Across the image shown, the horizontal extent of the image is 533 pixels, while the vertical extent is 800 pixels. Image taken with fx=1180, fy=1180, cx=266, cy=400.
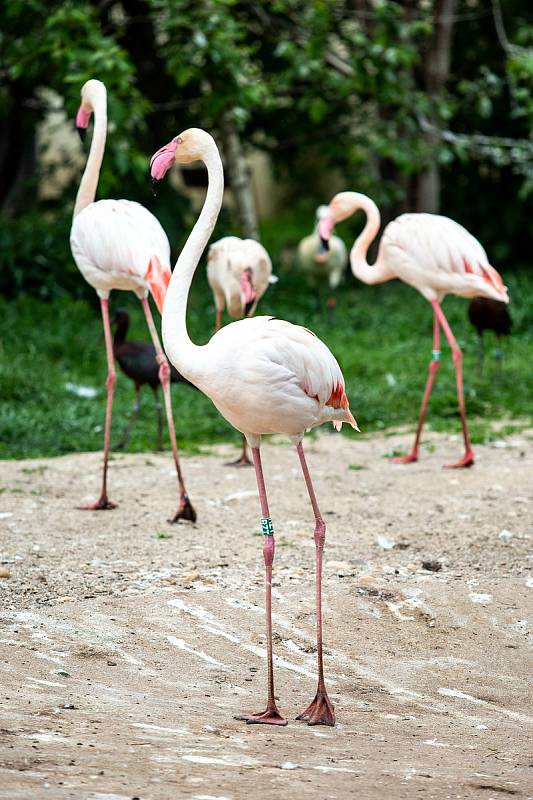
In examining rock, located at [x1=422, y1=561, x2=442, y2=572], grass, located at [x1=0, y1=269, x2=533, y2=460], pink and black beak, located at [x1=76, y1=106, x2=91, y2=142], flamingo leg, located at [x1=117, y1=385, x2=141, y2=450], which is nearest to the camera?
rock, located at [x1=422, y1=561, x2=442, y2=572]

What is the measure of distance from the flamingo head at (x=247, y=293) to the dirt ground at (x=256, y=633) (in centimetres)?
100

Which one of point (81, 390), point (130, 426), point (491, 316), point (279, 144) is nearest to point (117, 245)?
point (130, 426)

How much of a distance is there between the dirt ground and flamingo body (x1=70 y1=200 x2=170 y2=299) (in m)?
1.22

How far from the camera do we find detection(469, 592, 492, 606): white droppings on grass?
4.94 m

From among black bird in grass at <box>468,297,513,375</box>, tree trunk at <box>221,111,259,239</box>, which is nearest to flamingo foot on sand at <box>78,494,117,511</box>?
black bird in grass at <box>468,297,513,375</box>

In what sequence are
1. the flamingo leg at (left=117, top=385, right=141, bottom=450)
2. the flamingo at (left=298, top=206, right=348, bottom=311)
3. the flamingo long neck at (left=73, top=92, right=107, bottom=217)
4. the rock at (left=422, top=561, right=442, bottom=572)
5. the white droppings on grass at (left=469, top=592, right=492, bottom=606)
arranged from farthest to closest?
the flamingo at (left=298, top=206, right=348, bottom=311)
the flamingo leg at (left=117, top=385, right=141, bottom=450)
the flamingo long neck at (left=73, top=92, right=107, bottom=217)
the rock at (left=422, top=561, right=442, bottom=572)
the white droppings on grass at (left=469, top=592, right=492, bottom=606)

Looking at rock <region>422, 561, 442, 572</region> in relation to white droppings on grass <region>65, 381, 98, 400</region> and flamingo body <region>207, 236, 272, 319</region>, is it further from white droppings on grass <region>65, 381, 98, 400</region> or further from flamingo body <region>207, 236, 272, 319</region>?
white droppings on grass <region>65, 381, 98, 400</region>

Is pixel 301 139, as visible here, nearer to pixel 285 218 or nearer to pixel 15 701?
pixel 285 218

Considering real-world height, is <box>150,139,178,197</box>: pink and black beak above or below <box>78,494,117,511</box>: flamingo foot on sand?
above

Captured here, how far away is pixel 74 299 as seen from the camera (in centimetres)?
1162

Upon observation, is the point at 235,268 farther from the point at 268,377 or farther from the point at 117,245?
the point at 268,377

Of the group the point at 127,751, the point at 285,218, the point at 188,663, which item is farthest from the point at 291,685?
the point at 285,218

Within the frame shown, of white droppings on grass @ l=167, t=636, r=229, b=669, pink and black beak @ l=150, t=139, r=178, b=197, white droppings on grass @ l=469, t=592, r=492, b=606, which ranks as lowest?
white droppings on grass @ l=469, t=592, r=492, b=606

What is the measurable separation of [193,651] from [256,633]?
31 centimetres
